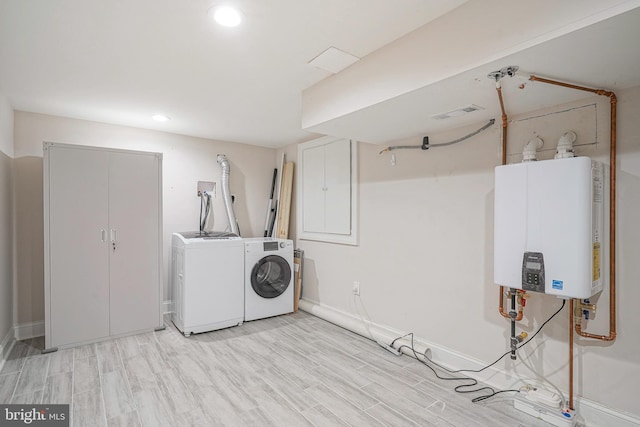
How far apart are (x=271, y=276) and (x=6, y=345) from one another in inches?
98.2

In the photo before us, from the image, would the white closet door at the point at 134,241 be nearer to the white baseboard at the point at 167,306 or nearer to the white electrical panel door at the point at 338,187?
the white baseboard at the point at 167,306

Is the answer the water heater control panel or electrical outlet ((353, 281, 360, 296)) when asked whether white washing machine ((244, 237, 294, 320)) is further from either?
the water heater control panel

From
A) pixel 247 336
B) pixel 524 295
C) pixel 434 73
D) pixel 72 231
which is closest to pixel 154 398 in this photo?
pixel 247 336

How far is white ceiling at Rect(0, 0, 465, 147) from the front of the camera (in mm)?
1613

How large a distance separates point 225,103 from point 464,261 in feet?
8.32

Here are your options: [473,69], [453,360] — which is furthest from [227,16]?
[453,360]

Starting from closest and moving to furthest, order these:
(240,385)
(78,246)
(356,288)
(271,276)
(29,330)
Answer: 1. (240,385)
2. (78,246)
3. (29,330)
4. (356,288)
5. (271,276)

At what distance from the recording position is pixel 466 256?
8.14ft

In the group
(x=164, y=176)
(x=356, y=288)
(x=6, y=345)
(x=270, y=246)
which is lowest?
(x=6, y=345)

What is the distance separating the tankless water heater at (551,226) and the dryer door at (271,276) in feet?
8.29

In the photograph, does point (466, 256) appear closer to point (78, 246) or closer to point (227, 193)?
point (227, 193)

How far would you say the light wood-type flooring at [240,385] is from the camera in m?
1.95

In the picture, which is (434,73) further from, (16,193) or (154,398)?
(16,193)

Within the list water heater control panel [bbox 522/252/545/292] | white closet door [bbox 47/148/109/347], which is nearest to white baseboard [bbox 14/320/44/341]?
white closet door [bbox 47/148/109/347]
